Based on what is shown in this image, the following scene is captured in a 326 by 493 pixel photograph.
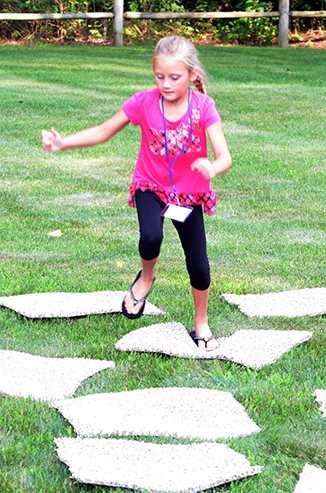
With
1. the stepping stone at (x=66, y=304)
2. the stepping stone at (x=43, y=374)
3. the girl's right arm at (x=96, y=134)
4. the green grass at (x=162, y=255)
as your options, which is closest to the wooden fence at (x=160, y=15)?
the green grass at (x=162, y=255)

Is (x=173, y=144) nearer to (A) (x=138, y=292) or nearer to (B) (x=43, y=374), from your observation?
(A) (x=138, y=292)

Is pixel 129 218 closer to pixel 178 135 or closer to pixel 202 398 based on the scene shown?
pixel 178 135

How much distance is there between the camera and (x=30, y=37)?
18828 millimetres

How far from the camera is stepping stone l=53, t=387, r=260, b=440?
2.50 metres

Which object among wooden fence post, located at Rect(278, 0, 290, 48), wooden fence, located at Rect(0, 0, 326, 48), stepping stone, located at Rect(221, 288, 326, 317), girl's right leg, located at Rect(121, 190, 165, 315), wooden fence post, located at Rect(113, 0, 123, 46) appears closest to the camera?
girl's right leg, located at Rect(121, 190, 165, 315)

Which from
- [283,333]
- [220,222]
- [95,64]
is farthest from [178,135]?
[95,64]

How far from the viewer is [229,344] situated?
326 cm

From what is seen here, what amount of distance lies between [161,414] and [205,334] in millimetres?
747

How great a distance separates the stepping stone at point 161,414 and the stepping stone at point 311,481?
313mm

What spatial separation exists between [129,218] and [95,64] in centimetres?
991

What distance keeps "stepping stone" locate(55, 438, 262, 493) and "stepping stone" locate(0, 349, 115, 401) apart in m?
0.43

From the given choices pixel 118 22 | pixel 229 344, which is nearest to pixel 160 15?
pixel 118 22

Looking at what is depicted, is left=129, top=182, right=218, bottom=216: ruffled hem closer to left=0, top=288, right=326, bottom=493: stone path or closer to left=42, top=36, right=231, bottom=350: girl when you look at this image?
left=42, top=36, right=231, bottom=350: girl

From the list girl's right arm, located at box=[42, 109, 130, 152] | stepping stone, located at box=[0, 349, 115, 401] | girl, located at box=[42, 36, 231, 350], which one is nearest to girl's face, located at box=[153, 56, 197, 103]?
girl, located at box=[42, 36, 231, 350]
